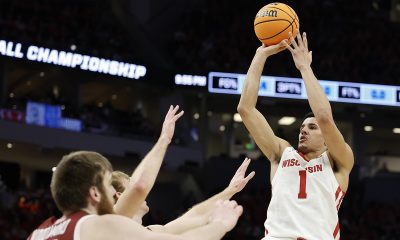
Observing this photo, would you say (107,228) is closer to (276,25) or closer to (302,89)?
(276,25)

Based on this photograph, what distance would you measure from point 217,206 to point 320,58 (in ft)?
86.7

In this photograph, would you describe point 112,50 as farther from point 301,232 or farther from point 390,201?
point 301,232

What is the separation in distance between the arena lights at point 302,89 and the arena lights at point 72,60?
2881mm

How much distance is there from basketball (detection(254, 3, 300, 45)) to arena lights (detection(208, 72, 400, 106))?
2078 centimetres

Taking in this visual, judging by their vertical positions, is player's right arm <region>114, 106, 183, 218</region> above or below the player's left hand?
below

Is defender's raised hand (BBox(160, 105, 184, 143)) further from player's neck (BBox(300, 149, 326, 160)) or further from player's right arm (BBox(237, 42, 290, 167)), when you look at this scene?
player's neck (BBox(300, 149, 326, 160))

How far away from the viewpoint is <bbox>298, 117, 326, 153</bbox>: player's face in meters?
6.08

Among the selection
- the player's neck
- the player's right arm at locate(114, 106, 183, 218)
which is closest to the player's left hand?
the player's neck

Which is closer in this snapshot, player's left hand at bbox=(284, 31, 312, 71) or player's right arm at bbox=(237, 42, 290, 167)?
player's left hand at bbox=(284, 31, 312, 71)

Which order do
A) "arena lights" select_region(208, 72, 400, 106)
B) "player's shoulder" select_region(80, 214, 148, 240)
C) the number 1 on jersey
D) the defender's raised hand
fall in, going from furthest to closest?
"arena lights" select_region(208, 72, 400, 106) < the number 1 on jersey < the defender's raised hand < "player's shoulder" select_region(80, 214, 148, 240)

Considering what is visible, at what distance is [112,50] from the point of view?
86.2ft

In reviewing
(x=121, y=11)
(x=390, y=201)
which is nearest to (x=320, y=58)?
(x=390, y=201)

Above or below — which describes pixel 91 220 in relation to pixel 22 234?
above

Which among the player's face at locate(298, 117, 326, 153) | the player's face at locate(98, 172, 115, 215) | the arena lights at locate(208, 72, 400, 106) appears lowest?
the player's face at locate(98, 172, 115, 215)
